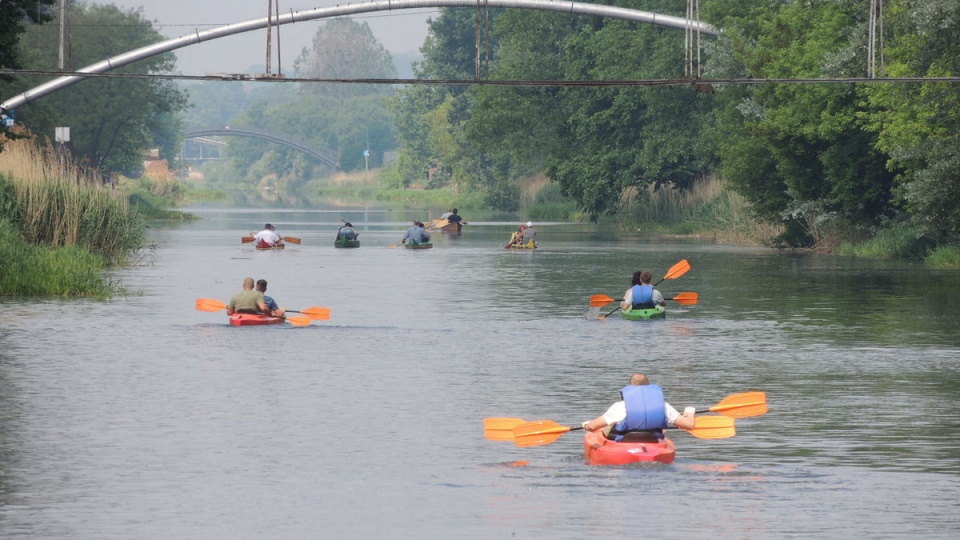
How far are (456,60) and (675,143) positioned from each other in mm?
69619

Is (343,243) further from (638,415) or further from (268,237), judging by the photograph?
(638,415)

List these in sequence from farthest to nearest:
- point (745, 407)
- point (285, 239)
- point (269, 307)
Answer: point (285, 239) < point (269, 307) < point (745, 407)

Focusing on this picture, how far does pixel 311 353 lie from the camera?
2742 cm

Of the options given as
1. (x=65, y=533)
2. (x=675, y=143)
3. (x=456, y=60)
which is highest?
(x=456, y=60)

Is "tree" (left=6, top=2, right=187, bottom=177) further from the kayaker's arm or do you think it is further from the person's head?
the kayaker's arm

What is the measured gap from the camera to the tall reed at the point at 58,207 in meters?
42.7

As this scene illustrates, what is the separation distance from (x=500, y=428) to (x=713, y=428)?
2194 mm

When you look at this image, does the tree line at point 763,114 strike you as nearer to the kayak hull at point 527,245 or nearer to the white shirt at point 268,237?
the kayak hull at point 527,245

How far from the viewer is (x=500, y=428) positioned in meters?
17.1

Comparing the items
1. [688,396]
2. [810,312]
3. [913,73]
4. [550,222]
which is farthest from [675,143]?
[688,396]

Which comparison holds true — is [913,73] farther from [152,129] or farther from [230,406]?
[152,129]

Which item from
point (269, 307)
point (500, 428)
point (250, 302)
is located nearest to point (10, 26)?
point (250, 302)

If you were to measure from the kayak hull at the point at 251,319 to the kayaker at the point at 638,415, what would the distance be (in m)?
16.1

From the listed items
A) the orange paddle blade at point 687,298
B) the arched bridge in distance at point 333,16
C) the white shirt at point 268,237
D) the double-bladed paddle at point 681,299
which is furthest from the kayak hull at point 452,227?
the orange paddle blade at point 687,298
